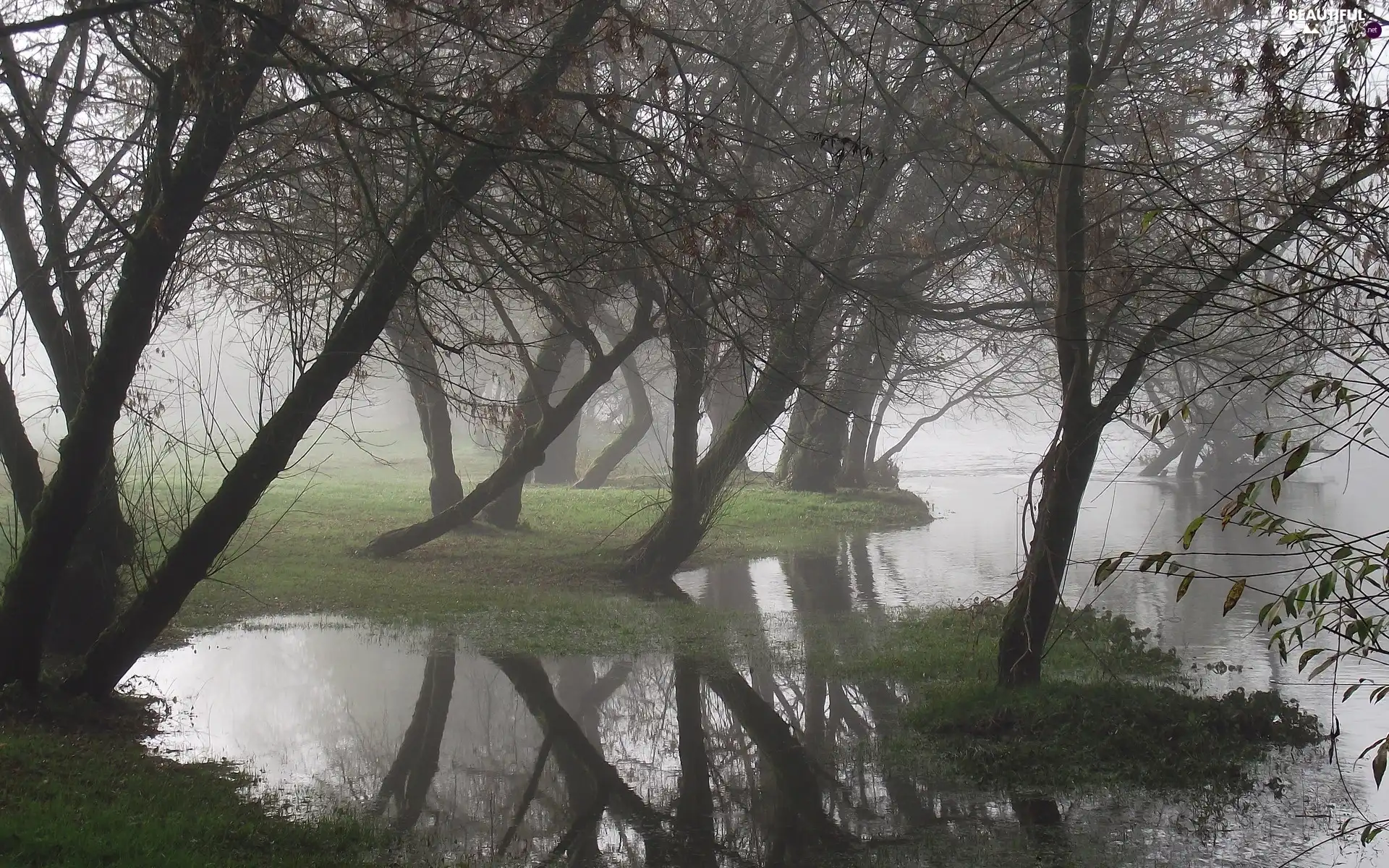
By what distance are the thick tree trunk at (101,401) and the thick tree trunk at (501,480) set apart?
9.25m

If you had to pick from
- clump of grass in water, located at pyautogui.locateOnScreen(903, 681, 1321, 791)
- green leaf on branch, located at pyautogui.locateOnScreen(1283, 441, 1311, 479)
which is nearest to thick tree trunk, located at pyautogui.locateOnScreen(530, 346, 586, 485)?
clump of grass in water, located at pyautogui.locateOnScreen(903, 681, 1321, 791)

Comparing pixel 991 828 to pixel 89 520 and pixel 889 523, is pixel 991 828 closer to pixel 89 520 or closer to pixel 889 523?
pixel 89 520

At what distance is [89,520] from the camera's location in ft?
33.3

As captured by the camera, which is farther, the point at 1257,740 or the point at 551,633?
the point at 551,633

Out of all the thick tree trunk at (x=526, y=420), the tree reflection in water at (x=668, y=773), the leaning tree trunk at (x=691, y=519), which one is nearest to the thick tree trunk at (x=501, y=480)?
the thick tree trunk at (x=526, y=420)

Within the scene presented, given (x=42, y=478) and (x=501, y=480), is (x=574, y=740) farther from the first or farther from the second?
(x=501, y=480)

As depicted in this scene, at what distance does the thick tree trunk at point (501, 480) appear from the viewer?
57.6ft

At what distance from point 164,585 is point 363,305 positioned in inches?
103

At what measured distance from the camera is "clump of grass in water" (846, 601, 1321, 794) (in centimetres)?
767

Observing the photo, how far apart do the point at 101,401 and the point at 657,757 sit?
16.0 feet

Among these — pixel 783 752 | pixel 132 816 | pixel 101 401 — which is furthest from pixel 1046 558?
pixel 101 401

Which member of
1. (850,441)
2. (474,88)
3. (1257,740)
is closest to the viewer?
(474,88)

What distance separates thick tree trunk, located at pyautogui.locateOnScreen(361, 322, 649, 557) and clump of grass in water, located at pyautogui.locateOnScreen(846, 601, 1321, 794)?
8764 mm

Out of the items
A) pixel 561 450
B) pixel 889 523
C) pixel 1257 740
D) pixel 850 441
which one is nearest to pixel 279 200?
pixel 1257 740
